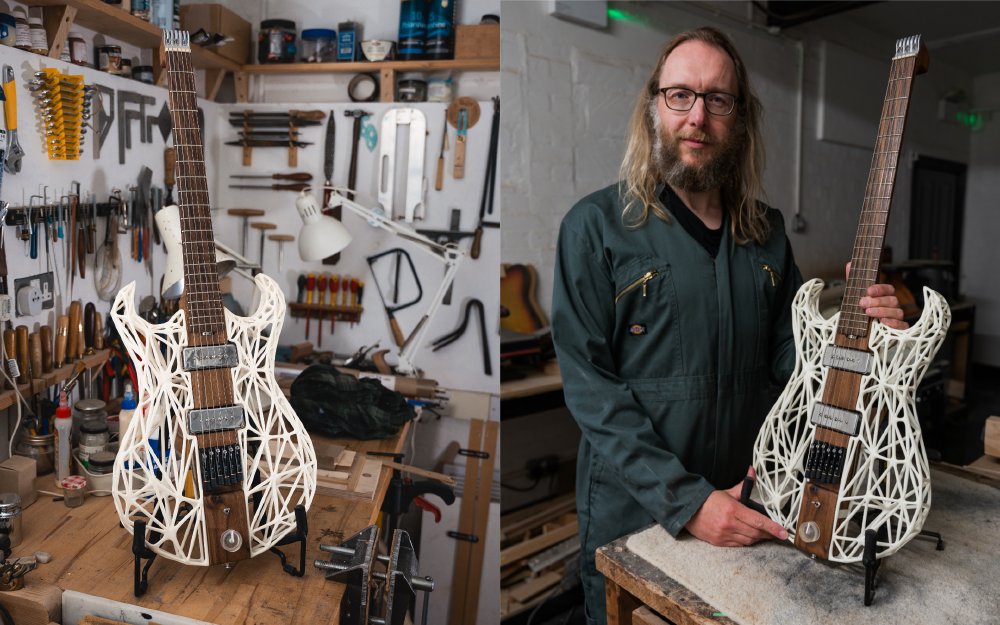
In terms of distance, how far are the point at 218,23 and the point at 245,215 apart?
45cm

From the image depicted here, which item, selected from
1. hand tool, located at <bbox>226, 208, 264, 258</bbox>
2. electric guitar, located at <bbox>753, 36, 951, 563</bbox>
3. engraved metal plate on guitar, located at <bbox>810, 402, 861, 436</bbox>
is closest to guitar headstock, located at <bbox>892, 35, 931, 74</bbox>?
electric guitar, located at <bbox>753, 36, 951, 563</bbox>

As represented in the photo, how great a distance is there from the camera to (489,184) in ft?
6.19

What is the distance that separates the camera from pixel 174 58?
116cm

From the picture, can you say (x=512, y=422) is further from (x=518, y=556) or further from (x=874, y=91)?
(x=874, y=91)

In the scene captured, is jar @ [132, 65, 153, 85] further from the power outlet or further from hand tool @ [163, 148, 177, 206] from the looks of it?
the power outlet

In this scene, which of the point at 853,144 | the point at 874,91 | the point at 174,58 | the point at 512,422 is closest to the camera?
the point at 174,58

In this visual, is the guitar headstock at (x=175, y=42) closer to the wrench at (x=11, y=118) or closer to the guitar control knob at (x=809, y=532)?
the wrench at (x=11, y=118)

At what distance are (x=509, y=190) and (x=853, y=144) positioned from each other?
1.05m

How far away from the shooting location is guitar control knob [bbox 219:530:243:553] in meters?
1.12

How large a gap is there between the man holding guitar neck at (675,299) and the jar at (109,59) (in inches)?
41.4

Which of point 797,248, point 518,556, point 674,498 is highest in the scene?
point 797,248

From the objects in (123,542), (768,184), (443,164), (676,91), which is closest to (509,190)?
(443,164)

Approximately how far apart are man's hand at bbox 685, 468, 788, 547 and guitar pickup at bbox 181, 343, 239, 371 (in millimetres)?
830

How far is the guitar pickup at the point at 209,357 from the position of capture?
1.11 metres
